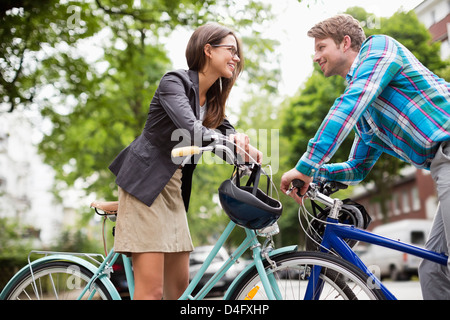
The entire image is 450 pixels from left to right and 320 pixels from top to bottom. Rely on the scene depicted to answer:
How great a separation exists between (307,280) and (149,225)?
29.9 inches

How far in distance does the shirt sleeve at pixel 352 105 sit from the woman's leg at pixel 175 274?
2.76 ft

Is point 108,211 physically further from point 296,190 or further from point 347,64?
point 347,64

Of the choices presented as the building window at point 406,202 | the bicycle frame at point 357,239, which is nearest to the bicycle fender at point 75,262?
the bicycle frame at point 357,239

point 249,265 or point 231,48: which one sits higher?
point 231,48

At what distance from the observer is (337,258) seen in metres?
2.05

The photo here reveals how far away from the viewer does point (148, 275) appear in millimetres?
2230

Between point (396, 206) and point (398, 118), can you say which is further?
point (396, 206)

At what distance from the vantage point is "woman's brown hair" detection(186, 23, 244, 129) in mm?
2393

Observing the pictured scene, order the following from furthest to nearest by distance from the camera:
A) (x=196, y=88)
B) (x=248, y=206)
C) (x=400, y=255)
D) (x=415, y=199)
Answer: (x=415, y=199)
(x=400, y=255)
(x=196, y=88)
(x=248, y=206)

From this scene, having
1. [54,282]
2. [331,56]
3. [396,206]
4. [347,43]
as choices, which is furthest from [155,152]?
[396,206]

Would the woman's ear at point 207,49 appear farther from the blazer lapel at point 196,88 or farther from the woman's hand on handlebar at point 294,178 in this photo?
the woman's hand on handlebar at point 294,178

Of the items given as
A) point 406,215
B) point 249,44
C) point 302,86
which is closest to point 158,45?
point 249,44

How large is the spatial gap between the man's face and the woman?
0.41m

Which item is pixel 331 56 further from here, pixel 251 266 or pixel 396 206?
pixel 396 206
